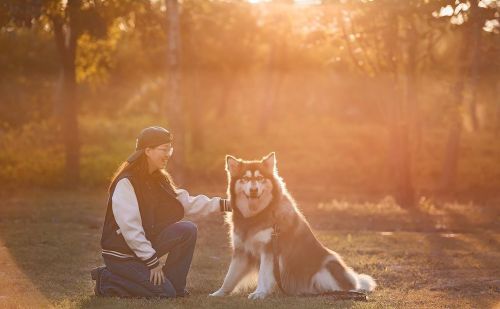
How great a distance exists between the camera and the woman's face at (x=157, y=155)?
8.88m

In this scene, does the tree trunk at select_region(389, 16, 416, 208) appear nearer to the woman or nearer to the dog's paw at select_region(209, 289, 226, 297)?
the dog's paw at select_region(209, 289, 226, 297)

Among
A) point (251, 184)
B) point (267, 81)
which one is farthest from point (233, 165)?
point (267, 81)

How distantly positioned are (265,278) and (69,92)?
1679cm

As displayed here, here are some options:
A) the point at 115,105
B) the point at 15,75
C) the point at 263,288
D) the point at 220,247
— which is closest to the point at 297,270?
the point at 263,288

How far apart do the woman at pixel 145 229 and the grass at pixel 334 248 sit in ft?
0.80

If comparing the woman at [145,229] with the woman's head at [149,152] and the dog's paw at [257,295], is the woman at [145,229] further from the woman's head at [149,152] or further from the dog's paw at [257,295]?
the dog's paw at [257,295]

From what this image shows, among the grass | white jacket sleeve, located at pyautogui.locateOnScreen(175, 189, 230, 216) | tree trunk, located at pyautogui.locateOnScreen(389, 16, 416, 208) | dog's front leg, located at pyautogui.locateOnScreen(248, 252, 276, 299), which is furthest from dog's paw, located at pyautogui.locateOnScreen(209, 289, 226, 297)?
tree trunk, located at pyautogui.locateOnScreen(389, 16, 416, 208)

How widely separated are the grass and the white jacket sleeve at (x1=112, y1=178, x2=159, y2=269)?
1.79 feet

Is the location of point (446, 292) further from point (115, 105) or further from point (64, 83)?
point (115, 105)

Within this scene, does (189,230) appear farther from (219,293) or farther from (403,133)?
(403,133)

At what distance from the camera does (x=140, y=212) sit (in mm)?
8844

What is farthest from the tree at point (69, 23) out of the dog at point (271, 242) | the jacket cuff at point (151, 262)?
the jacket cuff at point (151, 262)

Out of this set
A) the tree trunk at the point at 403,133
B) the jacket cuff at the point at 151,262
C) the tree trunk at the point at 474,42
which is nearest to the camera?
the jacket cuff at the point at 151,262

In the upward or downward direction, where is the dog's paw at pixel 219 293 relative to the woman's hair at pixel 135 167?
downward
